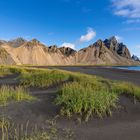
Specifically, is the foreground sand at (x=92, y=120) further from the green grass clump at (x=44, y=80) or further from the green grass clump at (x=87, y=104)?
the green grass clump at (x=44, y=80)

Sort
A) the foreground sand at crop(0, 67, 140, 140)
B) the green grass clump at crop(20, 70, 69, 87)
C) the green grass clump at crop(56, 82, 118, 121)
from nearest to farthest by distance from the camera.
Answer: the foreground sand at crop(0, 67, 140, 140) → the green grass clump at crop(56, 82, 118, 121) → the green grass clump at crop(20, 70, 69, 87)

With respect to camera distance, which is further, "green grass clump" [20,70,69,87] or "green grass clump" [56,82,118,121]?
"green grass clump" [20,70,69,87]

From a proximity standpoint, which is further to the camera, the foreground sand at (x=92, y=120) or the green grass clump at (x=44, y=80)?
the green grass clump at (x=44, y=80)

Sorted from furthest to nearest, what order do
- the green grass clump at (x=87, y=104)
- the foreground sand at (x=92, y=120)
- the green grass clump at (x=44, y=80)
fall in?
the green grass clump at (x=44, y=80), the green grass clump at (x=87, y=104), the foreground sand at (x=92, y=120)

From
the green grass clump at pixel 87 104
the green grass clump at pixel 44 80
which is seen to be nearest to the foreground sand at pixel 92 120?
the green grass clump at pixel 87 104

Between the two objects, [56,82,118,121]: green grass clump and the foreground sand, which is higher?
[56,82,118,121]: green grass clump

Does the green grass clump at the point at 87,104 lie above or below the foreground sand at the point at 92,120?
above

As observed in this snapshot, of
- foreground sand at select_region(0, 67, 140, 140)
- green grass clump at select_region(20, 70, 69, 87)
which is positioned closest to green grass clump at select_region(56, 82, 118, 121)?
foreground sand at select_region(0, 67, 140, 140)

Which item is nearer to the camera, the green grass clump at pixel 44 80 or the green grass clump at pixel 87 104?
the green grass clump at pixel 87 104

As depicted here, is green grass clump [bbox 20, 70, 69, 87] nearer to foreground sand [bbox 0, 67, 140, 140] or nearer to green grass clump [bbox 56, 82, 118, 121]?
foreground sand [bbox 0, 67, 140, 140]

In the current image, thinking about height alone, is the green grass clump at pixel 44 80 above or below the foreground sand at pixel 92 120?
above

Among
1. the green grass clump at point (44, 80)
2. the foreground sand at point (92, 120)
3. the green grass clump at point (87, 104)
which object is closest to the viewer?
the foreground sand at point (92, 120)

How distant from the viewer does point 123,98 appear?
45.7ft

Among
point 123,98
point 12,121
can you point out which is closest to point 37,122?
point 12,121
